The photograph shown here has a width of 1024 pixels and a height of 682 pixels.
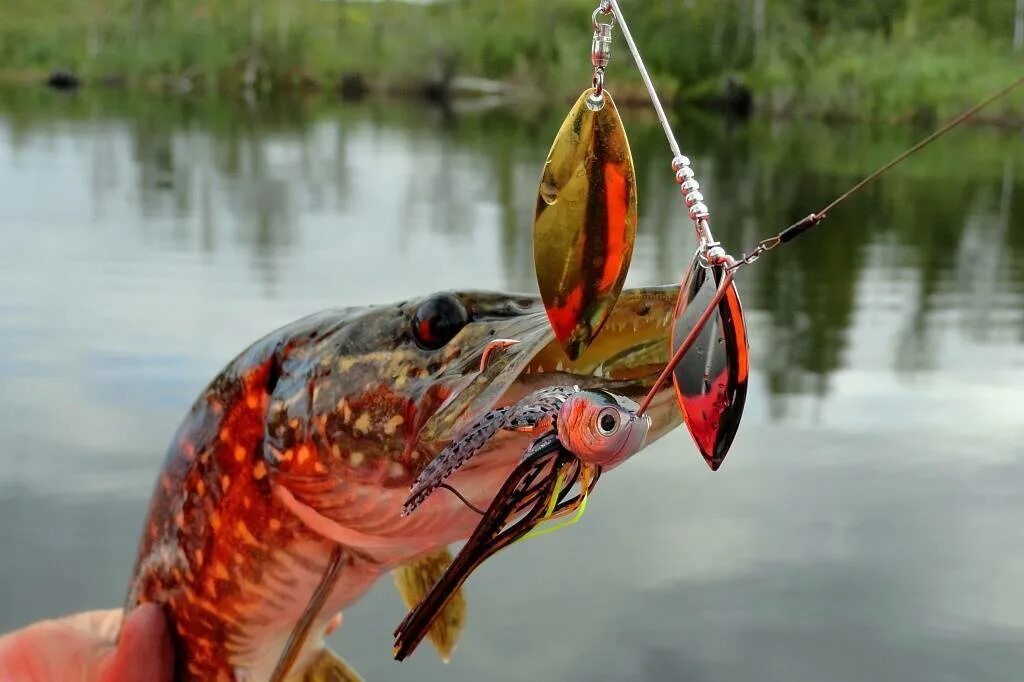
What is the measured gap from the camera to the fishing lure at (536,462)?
719 millimetres

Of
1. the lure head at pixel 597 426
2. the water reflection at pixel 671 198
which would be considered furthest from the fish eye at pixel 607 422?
the water reflection at pixel 671 198

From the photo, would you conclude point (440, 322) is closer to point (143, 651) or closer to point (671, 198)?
point (143, 651)

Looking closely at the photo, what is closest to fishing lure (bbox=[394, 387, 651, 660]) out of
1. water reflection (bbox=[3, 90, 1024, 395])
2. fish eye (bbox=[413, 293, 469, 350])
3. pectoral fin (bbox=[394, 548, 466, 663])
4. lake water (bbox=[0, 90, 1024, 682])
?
fish eye (bbox=[413, 293, 469, 350])

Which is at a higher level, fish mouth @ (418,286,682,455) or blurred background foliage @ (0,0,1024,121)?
blurred background foliage @ (0,0,1024,121)

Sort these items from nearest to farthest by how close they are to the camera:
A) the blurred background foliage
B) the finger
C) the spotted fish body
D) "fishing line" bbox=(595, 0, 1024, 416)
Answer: "fishing line" bbox=(595, 0, 1024, 416), the spotted fish body, the finger, the blurred background foliage

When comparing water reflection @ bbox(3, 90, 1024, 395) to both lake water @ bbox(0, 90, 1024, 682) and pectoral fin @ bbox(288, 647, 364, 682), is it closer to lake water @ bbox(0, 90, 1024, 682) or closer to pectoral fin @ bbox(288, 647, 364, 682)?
lake water @ bbox(0, 90, 1024, 682)

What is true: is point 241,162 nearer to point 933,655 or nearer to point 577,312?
point 933,655

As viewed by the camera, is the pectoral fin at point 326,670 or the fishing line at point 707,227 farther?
the pectoral fin at point 326,670

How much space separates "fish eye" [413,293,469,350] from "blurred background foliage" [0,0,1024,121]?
19558 mm

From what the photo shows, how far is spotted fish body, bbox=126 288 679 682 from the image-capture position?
0.96 m

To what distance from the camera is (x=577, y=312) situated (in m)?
0.74

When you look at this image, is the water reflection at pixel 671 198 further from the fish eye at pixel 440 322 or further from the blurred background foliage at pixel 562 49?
the fish eye at pixel 440 322

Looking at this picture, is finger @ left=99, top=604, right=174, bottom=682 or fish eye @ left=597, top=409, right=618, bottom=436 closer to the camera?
fish eye @ left=597, top=409, right=618, bottom=436

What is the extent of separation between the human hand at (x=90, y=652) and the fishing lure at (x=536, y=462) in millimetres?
510
